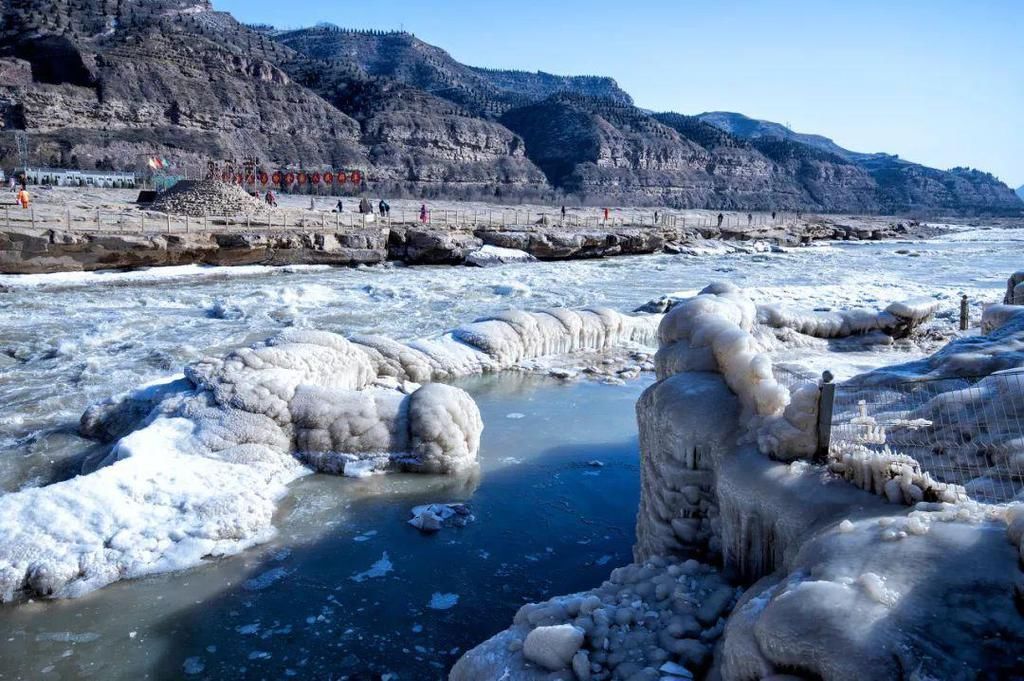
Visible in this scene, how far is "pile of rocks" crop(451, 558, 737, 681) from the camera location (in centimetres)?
362

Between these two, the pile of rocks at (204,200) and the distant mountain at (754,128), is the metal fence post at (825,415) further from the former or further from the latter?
the distant mountain at (754,128)

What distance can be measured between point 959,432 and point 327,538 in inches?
192

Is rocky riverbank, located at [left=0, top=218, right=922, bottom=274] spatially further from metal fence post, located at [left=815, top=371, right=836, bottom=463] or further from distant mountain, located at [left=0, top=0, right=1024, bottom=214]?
distant mountain, located at [left=0, top=0, right=1024, bottom=214]

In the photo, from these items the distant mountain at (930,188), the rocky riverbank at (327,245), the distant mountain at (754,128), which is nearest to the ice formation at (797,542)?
the rocky riverbank at (327,245)

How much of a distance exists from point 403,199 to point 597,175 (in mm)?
26564

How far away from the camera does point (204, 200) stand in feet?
95.6

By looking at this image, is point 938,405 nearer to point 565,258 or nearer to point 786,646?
point 786,646

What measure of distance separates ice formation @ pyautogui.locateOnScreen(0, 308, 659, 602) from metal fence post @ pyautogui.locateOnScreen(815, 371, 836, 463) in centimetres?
439

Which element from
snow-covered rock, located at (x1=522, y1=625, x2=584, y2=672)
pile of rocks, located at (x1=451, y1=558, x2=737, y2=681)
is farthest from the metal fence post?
Answer: snow-covered rock, located at (x1=522, y1=625, x2=584, y2=672)

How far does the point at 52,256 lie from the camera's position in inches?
838

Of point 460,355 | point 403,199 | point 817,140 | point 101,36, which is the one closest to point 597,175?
point 403,199

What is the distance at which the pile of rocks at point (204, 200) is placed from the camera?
93.9 feet

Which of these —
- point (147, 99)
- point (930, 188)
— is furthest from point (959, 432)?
point (930, 188)

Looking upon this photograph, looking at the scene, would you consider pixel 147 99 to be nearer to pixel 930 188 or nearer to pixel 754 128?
pixel 930 188
